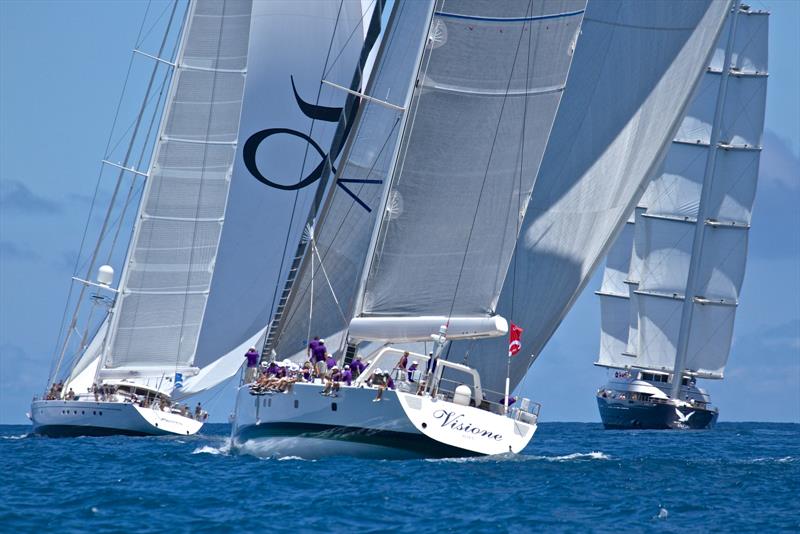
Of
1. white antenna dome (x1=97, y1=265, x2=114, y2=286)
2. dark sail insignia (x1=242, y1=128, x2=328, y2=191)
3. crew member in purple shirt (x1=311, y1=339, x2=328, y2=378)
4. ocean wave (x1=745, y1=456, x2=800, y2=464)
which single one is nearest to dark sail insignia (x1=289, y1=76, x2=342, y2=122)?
dark sail insignia (x1=242, y1=128, x2=328, y2=191)

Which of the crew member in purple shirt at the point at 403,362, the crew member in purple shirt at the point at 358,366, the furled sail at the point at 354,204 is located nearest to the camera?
the crew member in purple shirt at the point at 403,362

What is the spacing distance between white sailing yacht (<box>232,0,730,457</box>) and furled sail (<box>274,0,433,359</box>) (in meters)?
0.03

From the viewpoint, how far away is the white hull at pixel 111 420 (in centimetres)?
3997

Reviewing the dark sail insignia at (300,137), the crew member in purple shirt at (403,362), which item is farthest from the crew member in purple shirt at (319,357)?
the dark sail insignia at (300,137)

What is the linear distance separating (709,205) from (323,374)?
50799mm

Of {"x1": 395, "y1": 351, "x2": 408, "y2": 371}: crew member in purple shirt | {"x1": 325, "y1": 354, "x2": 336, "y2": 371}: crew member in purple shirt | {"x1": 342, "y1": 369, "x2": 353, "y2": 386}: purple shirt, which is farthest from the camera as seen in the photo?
{"x1": 325, "y1": 354, "x2": 336, "y2": 371}: crew member in purple shirt

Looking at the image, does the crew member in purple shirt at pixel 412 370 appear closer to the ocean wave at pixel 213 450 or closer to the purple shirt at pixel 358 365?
the purple shirt at pixel 358 365

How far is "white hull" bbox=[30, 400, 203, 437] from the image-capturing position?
39969 mm

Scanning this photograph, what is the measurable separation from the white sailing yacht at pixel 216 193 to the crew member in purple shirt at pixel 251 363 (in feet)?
47.1

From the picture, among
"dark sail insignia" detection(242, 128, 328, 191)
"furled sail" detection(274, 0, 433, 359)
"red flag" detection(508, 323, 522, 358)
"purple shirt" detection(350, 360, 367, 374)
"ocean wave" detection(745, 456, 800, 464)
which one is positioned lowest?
"ocean wave" detection(745, 456, 800, 464)

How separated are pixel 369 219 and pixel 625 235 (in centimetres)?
5206

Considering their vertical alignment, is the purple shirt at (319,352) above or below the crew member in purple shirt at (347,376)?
above

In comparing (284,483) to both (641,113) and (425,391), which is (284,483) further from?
(641,113)

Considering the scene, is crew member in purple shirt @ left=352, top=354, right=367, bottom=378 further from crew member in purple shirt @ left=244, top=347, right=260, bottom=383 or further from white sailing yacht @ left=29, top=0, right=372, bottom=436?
white sailing yacht @ left=29, top=0, right=372, bottom=436
